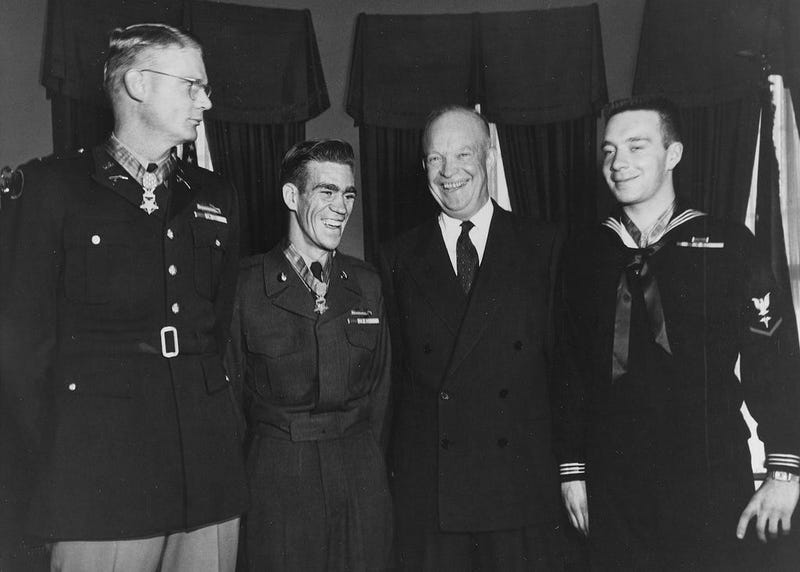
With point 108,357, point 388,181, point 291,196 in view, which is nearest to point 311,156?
point 291,196

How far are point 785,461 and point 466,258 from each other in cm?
118

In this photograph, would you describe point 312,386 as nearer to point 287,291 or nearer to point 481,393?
point 287,291

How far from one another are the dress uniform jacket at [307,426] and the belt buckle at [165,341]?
1.56ft

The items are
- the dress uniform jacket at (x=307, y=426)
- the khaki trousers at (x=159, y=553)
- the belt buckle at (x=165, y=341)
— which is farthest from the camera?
the dress uniform jacket at (x=307, y=426)

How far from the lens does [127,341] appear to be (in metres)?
2.07

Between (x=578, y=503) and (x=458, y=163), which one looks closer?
(x=578, y=503)

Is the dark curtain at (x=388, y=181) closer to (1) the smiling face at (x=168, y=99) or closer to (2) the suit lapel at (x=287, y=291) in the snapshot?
(2) the suit lapel at (x=287, y=291)

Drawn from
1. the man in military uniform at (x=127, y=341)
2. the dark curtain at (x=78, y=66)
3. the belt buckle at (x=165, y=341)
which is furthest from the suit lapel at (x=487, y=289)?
the dark curtain at (x=78, y=66)

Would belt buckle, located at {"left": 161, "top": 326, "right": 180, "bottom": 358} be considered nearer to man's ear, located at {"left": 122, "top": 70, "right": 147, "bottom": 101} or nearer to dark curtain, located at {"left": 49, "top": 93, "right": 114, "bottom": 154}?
man's ear, located at {"left": 122, "top": 70, "right": 147, "bottom": 101}

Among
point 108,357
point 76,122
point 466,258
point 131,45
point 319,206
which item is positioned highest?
point 76,122

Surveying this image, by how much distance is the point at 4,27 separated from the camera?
3.89 metres

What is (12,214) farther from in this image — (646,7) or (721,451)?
(646,7)

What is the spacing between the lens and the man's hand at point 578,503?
8.40ft

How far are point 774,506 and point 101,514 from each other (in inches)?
75.2
